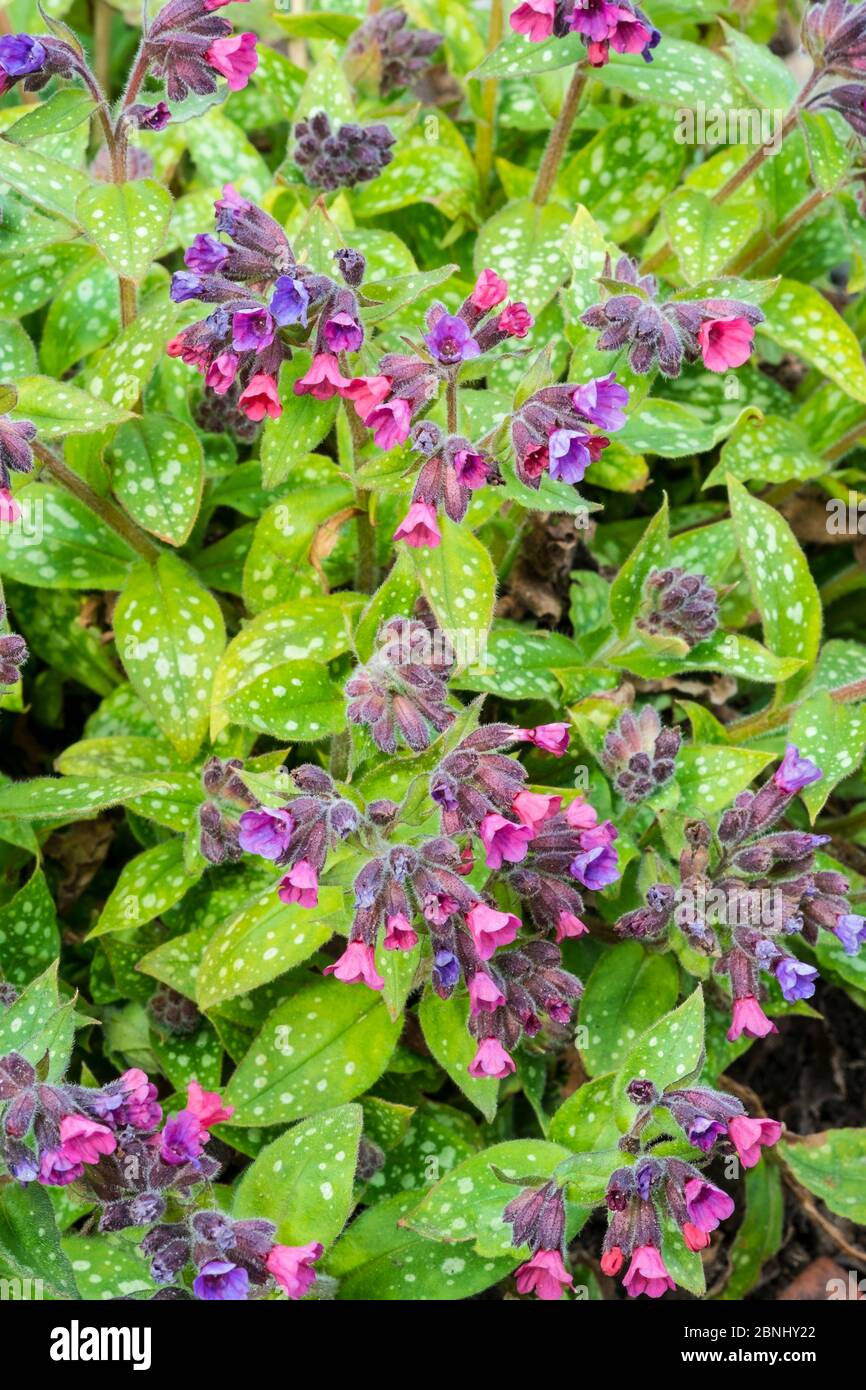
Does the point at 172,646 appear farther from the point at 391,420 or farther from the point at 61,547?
the point at 391,420

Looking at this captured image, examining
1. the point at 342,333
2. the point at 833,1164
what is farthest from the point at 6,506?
the point at 833,1164

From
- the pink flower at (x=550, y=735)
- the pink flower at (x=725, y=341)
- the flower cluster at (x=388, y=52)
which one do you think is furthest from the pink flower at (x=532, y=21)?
the pink flower at (x=550, y=735)

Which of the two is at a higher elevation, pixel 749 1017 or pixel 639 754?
pixel 639 754

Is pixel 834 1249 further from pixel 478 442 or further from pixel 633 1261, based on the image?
pixel 478 442

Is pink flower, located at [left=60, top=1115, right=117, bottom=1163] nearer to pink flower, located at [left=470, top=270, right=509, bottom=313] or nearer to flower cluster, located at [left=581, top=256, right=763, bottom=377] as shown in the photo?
pink flower, located at [left=470, top=270, right=509, bottom=313]

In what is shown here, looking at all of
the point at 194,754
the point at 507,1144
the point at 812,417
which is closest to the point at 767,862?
the point at 507,1144

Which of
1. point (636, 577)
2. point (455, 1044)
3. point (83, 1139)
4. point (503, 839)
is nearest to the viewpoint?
point (83, 1139)

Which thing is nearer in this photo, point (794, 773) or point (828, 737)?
point (794, 773)
